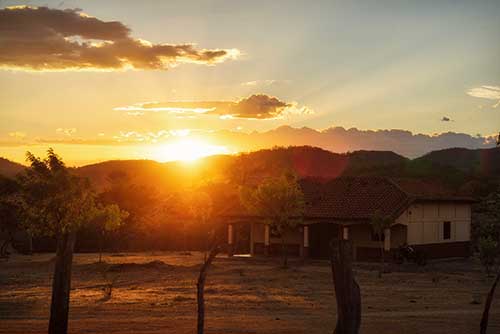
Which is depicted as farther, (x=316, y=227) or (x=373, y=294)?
(x=316, y=227)

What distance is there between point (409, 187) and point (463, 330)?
29671mm

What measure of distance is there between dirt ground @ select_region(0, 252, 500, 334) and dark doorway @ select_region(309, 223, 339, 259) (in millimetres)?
4126

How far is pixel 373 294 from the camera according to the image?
2928cm

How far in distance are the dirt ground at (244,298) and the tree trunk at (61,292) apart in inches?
44.9

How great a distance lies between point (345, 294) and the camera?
51.4 feet

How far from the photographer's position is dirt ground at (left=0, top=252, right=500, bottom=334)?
20.5 meters

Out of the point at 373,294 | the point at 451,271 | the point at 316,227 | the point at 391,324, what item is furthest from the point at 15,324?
the point at 316,227

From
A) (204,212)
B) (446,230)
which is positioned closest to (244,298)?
(446,230)

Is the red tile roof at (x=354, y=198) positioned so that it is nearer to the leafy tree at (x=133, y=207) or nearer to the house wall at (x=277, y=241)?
the house wall at (x=277, y=241)

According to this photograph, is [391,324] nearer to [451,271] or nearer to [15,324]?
[15,324]

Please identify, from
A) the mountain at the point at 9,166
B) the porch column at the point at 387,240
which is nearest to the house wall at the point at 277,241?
the porch column at the point at 387,240

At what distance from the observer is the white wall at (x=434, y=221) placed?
148ft

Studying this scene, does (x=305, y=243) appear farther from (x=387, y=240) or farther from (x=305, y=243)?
(x=387, y=240)

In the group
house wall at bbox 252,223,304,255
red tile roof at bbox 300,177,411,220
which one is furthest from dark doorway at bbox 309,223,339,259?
red tile roof at bbox 300,177,411,220
